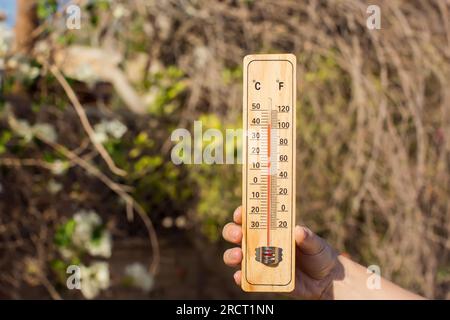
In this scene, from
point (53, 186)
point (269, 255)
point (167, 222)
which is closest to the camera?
point (269, 255)

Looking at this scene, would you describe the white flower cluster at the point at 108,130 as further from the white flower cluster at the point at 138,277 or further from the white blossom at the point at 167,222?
the white blossom at the point at 167,222

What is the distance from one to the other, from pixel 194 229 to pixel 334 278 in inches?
75.2

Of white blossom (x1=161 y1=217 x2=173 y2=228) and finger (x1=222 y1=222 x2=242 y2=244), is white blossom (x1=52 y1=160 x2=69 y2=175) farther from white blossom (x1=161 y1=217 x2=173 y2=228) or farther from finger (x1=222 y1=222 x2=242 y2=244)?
finger (x1=222 y1=222 x2=242 y2=244)

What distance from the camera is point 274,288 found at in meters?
1.04

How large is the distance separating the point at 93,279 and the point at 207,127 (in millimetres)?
753

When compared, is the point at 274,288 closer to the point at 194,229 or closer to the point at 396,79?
the point at 396,79

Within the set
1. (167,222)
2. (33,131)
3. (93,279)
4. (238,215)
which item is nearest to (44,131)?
(33,131)

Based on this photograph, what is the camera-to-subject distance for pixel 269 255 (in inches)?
40.5

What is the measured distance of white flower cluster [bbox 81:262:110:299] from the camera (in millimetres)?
2275


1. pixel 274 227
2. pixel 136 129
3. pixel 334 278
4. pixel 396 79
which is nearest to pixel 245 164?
pixel 274 227

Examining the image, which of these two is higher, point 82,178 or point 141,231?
point 82,178

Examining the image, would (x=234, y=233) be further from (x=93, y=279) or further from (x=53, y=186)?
(x=53, y=186)

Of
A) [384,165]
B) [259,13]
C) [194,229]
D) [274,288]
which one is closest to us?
[274,288]
